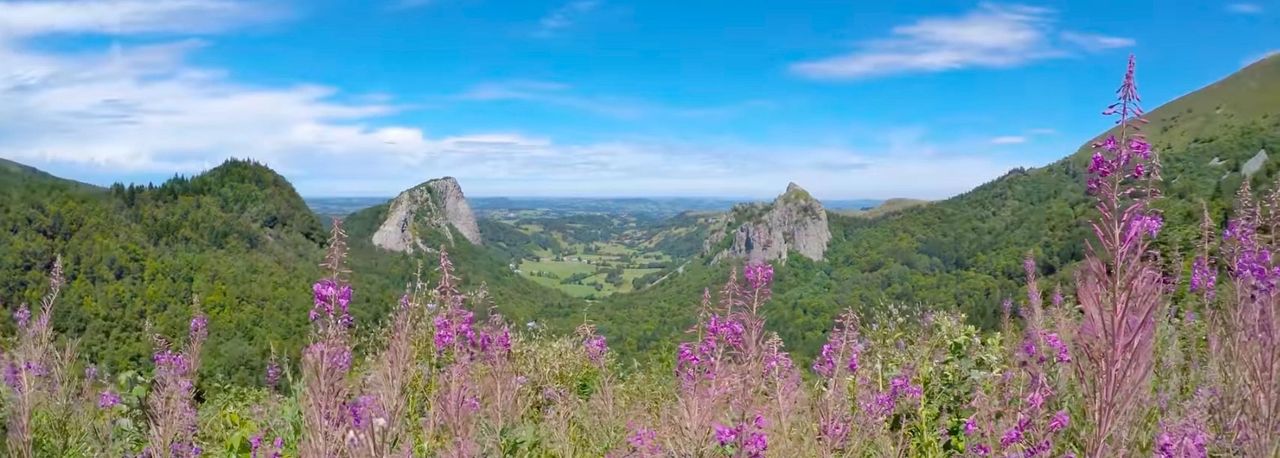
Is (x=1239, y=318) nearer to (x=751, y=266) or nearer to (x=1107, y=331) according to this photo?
(x=1107, y=331)

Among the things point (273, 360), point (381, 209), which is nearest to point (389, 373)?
point (273, 360)

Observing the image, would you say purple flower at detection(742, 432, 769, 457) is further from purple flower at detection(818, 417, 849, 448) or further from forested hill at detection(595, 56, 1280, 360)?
forested hill at detection(595, 56, 1280, 360)

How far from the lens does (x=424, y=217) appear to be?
493 feet

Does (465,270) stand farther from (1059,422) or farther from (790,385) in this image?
(1059,422)

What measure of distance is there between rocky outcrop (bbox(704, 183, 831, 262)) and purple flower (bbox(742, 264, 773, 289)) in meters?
133

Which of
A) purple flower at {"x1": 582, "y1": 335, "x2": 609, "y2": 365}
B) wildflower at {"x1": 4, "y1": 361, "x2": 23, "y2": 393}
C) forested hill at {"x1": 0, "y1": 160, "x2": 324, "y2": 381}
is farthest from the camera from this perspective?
forested hill at {"x1": 0, "y1": 160, "x2": 324, "y2": 381}

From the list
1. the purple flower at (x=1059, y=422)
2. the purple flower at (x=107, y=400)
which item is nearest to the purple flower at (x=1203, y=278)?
the purple flower at (x=1059, y=422)

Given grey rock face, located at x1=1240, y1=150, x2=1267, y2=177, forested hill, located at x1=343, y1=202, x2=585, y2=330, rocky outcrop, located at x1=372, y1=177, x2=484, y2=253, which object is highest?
grey rock face, located at x1=1240, y1=150, x2=1267, y2=177

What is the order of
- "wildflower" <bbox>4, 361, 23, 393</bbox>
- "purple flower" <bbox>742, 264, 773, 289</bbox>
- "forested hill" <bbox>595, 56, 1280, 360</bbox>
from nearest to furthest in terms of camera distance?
"purple flower" <bbox>742, 264, 773, 289</bbox>
"wildflower" <bbox>4, 361, 23, 393</bbox>
"forested hill" <bbox>595, 56, 1280, 360</bbox>

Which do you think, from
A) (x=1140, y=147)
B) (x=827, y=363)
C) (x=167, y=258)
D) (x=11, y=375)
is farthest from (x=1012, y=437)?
(x=167, y=258)

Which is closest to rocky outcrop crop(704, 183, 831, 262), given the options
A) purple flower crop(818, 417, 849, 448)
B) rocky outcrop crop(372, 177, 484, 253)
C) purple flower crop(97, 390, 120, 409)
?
rocky outcrop crop(372, 177, 484, 253)

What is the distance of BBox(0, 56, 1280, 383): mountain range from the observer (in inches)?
2261

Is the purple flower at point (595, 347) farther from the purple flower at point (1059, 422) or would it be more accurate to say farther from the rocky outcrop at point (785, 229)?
the rocky outcrop at point (785, 229)

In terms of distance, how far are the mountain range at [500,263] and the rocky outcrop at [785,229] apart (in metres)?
0.45
